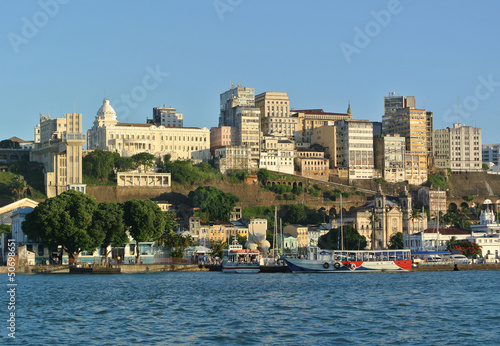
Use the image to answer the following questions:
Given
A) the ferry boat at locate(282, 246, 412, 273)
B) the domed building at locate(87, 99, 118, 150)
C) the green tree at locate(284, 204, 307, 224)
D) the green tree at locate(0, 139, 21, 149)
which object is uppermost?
the domed building at locate(87, 99, 118, 150)

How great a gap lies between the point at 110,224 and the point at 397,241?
5713cm

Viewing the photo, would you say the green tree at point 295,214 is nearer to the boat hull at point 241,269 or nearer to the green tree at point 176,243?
the green tree at point 176,243

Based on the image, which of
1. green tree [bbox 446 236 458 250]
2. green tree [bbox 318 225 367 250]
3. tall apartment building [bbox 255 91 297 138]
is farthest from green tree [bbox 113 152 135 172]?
green tree [bbox 446 236 458 250]

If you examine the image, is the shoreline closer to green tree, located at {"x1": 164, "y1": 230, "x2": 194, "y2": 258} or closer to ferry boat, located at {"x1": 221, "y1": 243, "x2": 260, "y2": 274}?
ferry boat, located at {"x1": 221, "y1": 243, "x2": 260, "y2": 274}

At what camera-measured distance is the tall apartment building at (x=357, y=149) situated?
182m

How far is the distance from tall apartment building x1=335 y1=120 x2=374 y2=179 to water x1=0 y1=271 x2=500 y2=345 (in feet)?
339

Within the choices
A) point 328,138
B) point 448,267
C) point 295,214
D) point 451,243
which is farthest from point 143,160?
point 448,267

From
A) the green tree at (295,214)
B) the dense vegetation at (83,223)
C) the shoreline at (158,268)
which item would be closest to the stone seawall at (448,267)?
the shoreline at (158,268)

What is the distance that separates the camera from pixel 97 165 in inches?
5984

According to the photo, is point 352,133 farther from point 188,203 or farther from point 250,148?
point 188,203

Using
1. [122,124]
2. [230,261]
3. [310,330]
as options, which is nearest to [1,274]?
[230,261]

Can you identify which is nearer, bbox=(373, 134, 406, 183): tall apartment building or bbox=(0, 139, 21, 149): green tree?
bbox=(0, 139, 21, 149): green tree

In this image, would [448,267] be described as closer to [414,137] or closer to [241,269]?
[241,269]

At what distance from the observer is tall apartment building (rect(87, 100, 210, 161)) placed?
17088 centimetres
